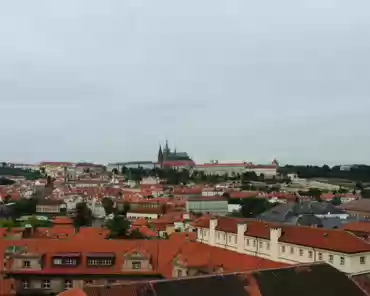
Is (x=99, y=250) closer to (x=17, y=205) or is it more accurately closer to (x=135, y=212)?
(x=135, y=212)

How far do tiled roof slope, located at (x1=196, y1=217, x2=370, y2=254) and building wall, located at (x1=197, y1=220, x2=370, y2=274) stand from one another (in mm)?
199

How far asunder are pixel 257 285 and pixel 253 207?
54.4 metres

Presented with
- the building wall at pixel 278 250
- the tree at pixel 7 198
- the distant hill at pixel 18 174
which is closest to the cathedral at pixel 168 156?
the distant hill at pixel 18 174

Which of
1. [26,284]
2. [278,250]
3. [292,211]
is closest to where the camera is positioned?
[26,284]

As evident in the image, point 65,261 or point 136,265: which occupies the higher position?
point 65,261

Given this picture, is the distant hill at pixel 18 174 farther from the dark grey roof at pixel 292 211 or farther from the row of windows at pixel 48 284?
the row of windows at pixel 48 284

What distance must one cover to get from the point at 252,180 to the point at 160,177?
24.0m

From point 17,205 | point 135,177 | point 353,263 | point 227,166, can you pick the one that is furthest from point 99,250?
point 227,166

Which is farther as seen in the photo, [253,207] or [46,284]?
[253,207]

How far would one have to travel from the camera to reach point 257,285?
14.4m

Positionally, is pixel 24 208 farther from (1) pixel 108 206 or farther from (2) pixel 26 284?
(2) pixel 26 284

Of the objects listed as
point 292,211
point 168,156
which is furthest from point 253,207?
point 168,156

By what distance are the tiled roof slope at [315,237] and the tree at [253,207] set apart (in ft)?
115

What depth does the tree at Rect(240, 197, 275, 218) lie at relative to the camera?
6389 centimetres
